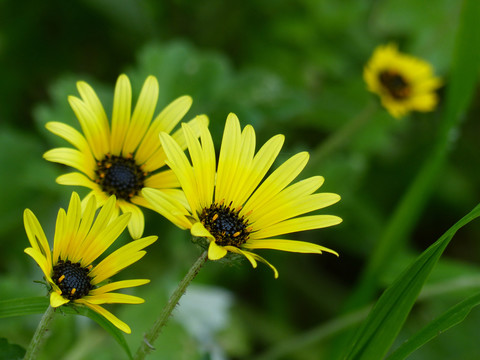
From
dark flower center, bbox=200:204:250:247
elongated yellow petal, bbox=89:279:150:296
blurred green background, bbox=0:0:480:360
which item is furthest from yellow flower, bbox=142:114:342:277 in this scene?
blurred green background, bbox=0:0:480:360

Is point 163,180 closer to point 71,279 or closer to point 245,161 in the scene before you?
point 245,161

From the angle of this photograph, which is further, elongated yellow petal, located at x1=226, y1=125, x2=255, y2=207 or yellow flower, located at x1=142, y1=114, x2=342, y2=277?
elongated yellow petal, located at x1=226, y1=125, x2=255, y2=207

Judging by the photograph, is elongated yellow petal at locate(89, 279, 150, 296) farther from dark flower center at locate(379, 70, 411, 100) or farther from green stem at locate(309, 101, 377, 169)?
dark flower center at locate(379, 70, 411, 100)

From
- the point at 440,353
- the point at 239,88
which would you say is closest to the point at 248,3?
the point at 239,88

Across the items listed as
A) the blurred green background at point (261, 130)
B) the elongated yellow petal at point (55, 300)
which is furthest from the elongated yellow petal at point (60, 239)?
the blurred green background at point (261, 130)

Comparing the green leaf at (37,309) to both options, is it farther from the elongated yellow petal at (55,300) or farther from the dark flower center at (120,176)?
the dark flower center at (120,176)
